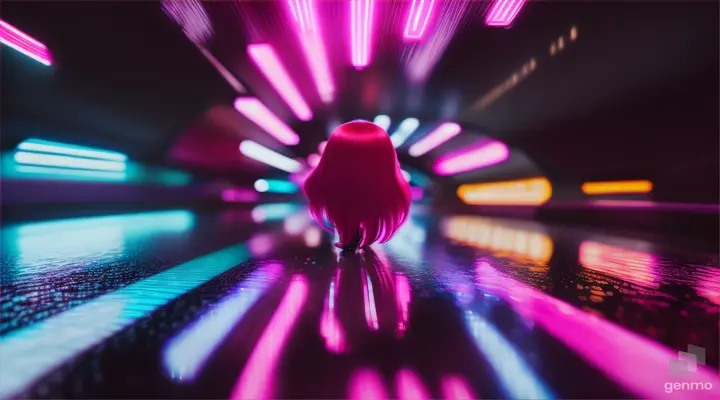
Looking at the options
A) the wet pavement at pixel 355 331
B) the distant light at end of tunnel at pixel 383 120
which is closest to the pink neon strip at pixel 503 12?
the wet pavement at pixel 355 331

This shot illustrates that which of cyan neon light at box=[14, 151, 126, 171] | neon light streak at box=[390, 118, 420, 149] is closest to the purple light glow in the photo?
cyan neon light at box=[14, 151, 126, 171]

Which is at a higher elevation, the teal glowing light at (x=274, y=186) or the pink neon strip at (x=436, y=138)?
the pink neon strip at (x=436, y=138)

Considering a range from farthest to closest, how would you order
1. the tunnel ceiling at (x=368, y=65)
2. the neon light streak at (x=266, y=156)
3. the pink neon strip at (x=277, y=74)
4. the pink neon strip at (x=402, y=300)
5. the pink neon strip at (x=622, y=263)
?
the neon light streak at (x=266, y=156)
the pink neon strip at (x=277, y=74)
the tunnel ceiling at (x=368, y=65)
the pink neon strip at (x=622, y=263)
the pink neon strip at (x=402, y=300)

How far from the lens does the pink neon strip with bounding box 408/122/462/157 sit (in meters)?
8.20

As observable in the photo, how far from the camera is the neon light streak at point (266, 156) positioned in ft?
37.9

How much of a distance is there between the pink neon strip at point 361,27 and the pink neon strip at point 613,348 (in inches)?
83.6

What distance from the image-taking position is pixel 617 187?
18.6ft

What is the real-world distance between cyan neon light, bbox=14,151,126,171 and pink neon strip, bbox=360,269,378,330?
6.14 metres

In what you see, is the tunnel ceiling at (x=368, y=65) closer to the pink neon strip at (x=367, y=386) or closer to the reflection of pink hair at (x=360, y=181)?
the reflection of pink hair at (x=360, y=181)

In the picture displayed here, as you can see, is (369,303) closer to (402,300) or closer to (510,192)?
(402,300)

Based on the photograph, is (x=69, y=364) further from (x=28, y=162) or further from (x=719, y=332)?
(x=28, y=162)

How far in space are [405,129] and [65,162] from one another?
24.0ft

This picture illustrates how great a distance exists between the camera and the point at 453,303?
3.76ft

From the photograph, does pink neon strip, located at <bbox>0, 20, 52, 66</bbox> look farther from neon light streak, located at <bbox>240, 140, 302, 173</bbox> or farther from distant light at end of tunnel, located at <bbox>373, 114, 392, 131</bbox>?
neon light streak, located at <bbox>240, 140, 302, 173</bbox>
